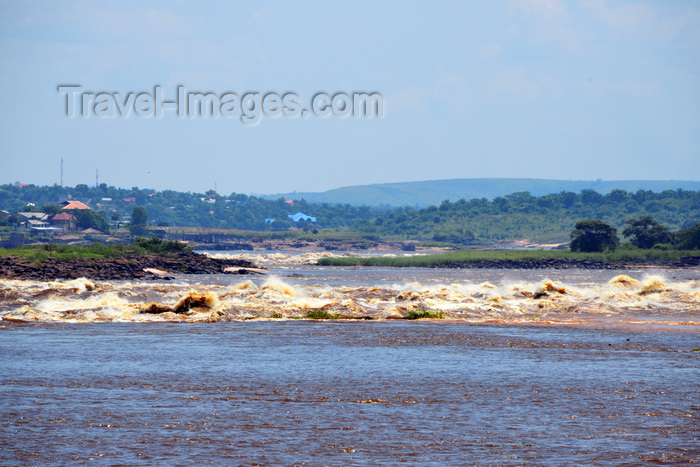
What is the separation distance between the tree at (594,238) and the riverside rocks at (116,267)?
51514 mm

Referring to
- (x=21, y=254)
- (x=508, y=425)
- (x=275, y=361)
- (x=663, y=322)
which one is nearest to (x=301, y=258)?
(x=21, y=254)

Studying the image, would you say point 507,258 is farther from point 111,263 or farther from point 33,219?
point 33,219

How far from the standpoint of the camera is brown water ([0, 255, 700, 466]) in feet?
38.8

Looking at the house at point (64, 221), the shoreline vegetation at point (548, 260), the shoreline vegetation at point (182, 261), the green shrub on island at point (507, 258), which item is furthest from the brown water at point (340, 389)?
the house at point (64, 221)

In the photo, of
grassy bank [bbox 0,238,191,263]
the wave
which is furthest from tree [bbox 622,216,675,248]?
the wave

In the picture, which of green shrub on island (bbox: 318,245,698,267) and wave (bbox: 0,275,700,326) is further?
green shrub on island (bbox: 318,245,698,267)

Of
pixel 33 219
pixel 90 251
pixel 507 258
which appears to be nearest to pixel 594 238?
pixel 507 258

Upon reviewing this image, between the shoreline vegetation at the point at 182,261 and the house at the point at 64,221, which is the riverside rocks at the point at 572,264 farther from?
the house at the point at 64,221

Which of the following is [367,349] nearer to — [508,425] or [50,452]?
[508,425]

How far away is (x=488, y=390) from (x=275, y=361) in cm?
632

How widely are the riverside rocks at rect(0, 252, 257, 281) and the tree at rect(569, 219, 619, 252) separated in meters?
51.5

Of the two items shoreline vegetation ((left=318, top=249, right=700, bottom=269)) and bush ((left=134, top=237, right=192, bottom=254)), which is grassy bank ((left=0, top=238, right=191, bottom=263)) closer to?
bush ((left=134, top=237, right=192, bottom=254))

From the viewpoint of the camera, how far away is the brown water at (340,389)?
11.8 m

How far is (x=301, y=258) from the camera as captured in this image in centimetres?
11931
